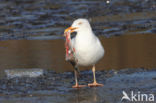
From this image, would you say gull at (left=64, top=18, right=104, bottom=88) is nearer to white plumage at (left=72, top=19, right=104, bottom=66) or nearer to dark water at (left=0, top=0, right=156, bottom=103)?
white plumage at (left=72, top=19, right=104, bottom=66)

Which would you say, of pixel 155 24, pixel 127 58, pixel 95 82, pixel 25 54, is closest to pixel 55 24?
pixel 155 24

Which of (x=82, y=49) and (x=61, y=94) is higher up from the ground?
(x=82, y=49)

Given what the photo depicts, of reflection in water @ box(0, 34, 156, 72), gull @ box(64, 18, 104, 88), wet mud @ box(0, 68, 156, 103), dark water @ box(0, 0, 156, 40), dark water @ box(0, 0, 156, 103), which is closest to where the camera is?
wet mud @ box(0, 68, 156, 103)

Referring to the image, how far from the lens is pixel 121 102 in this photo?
6375 millimetres

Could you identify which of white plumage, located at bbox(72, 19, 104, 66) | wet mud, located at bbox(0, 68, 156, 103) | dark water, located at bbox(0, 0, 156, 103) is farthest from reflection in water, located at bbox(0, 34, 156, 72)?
white plumage, located at bbox(72, 19, 104, 66)

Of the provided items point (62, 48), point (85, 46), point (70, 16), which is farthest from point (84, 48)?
point (70, 16)

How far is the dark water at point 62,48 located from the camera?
7.15m

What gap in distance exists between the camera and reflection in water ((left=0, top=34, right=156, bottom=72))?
9.26m

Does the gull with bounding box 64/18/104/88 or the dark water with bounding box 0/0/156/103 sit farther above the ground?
the gull with bounding box 64/18/104/88

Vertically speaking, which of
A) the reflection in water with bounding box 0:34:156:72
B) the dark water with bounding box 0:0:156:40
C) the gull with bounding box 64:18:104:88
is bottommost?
the reflection in water with bounding box 0:34:156:72

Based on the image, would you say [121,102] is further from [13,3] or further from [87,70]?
[13,3]

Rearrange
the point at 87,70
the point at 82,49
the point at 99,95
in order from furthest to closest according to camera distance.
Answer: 1. the point at 87,70
2. the point at 82,49
3. the point at 99,95

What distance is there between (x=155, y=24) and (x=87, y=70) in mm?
5440

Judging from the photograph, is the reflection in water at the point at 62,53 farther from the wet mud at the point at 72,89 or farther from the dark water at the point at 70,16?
the dark water at the point at 70,16
